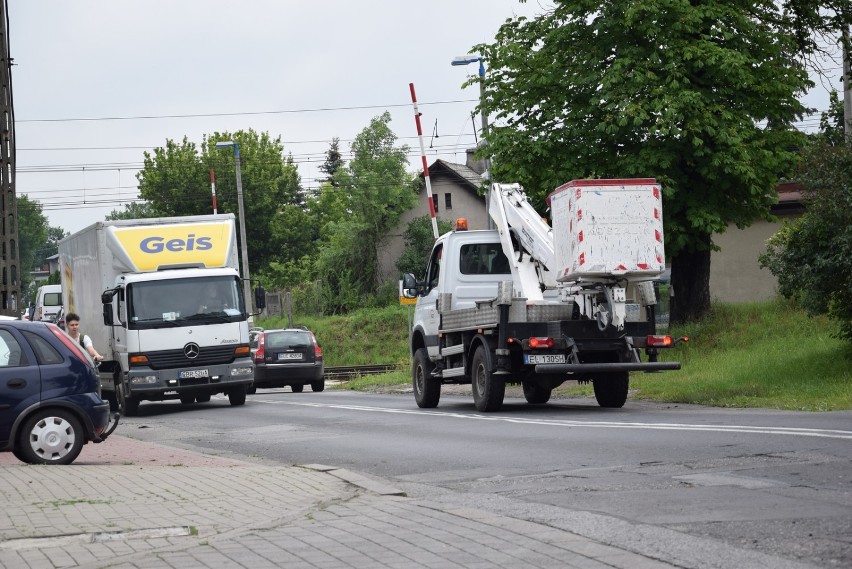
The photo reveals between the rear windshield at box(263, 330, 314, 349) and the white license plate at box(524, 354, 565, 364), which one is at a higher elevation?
the rear windshield at box(263, 330, 314, 349)

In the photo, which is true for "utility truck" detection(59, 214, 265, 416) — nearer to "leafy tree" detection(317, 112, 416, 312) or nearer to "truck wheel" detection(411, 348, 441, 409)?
"truck wheel" detection(411, 348, 441, 409)

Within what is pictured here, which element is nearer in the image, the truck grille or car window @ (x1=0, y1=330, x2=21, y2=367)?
car window @ (x1=0, y1=330, x2=21, y2=367)

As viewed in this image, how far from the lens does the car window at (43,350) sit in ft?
42.9

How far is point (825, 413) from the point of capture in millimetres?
15461

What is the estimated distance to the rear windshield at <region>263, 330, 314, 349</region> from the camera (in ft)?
108

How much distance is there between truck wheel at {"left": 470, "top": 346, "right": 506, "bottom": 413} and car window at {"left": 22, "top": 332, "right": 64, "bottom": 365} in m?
6.78

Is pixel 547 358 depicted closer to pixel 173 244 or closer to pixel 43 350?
pixel 43 350

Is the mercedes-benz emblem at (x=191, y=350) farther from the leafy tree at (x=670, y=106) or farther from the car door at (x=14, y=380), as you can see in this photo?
the car door at (x=14, y=380)

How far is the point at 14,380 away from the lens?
12844mm

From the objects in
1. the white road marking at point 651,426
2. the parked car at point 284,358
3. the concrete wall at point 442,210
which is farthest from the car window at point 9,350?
the concrete wall at point 442,210

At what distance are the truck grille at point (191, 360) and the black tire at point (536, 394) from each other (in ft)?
19.5

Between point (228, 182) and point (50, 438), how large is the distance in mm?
70798

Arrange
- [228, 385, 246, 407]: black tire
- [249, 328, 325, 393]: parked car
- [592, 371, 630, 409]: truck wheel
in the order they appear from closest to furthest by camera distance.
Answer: [592, 371, 630, 409]: truck wheel
[228, 385, 246, 407]: black tire
[249, 328, 325, 393]: parked car

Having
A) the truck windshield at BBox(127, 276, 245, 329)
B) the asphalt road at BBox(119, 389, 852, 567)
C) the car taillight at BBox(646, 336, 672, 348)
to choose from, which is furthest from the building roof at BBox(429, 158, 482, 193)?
the car taillight at BBox(646, 336, 672, 348)
